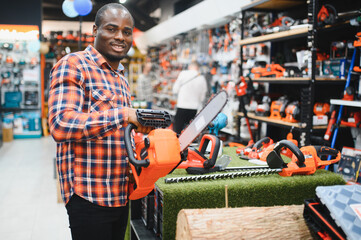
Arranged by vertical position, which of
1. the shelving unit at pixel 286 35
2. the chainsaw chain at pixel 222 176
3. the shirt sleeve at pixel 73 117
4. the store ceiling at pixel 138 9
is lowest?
the chainsaw chain at pixel 222 176

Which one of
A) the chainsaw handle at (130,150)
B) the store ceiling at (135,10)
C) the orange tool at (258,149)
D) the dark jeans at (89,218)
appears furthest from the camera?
the store ceiling at (135,10)

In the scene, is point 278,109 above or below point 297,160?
above

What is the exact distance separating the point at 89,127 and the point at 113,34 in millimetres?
461

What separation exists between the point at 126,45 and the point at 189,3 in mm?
7549

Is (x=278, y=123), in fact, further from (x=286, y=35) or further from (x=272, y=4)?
(x=272, y=4)

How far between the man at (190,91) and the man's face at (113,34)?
4154 mm

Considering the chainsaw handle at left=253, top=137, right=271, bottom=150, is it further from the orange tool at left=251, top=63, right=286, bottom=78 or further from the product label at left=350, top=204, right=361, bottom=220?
the product label at left=350, top=204, right=361, bottom=220

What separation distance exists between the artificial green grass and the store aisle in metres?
1.78

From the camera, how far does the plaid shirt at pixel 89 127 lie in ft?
4.09

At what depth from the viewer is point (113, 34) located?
146 centimetres

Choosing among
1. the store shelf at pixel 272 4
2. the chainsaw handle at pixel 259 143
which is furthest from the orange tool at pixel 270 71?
the chainsaw handle at pixel 259 143

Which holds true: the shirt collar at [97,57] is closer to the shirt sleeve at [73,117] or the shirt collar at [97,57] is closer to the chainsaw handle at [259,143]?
the shirt sleeve at [73,117]

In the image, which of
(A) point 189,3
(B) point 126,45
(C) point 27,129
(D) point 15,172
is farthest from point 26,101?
(B) point 126,45

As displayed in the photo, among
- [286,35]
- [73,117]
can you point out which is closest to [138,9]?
[286,35]
